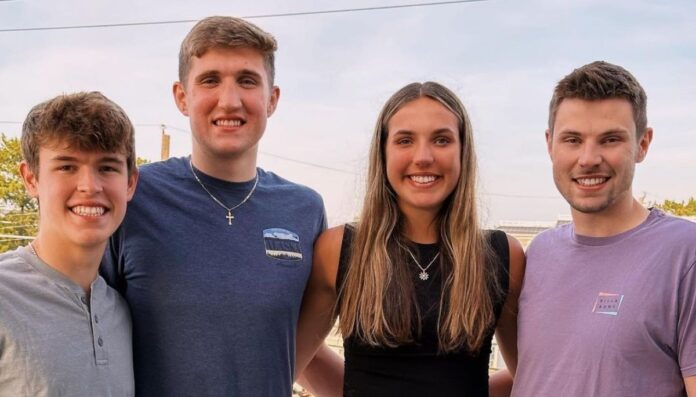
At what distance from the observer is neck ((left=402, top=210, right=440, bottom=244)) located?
262cm

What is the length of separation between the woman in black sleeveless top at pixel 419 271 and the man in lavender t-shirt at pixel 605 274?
7.0 inches

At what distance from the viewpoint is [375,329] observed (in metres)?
2.38

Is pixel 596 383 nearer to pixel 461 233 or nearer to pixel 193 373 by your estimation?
pixel 461 233

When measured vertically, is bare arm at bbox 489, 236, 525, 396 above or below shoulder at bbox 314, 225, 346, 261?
below

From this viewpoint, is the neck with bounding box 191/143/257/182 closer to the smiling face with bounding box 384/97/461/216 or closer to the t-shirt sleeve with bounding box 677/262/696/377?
the smiling face with bounding box 384/97/461/216

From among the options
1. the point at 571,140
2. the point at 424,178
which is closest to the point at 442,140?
the point at 424,178

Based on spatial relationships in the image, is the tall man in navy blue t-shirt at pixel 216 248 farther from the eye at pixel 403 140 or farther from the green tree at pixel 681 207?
the green tree at pixel 681 207

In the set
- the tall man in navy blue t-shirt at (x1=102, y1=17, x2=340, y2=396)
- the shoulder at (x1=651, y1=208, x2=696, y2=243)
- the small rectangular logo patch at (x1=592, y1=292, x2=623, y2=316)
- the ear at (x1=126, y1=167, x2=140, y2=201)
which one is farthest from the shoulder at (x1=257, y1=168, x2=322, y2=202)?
the shoulder at (x1=651, y1=208, x2=696, y2=243)

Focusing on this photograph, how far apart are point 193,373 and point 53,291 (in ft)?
1.70

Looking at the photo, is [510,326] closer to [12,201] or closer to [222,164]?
[222,164]

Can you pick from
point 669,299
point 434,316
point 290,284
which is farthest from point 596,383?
point 290,284

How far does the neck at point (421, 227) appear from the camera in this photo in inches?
103

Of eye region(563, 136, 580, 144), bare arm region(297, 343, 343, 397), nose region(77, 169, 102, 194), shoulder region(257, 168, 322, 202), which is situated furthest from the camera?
bare arm region(297, 343, 343, 397)

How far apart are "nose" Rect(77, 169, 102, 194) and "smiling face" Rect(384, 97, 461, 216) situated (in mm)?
1054
